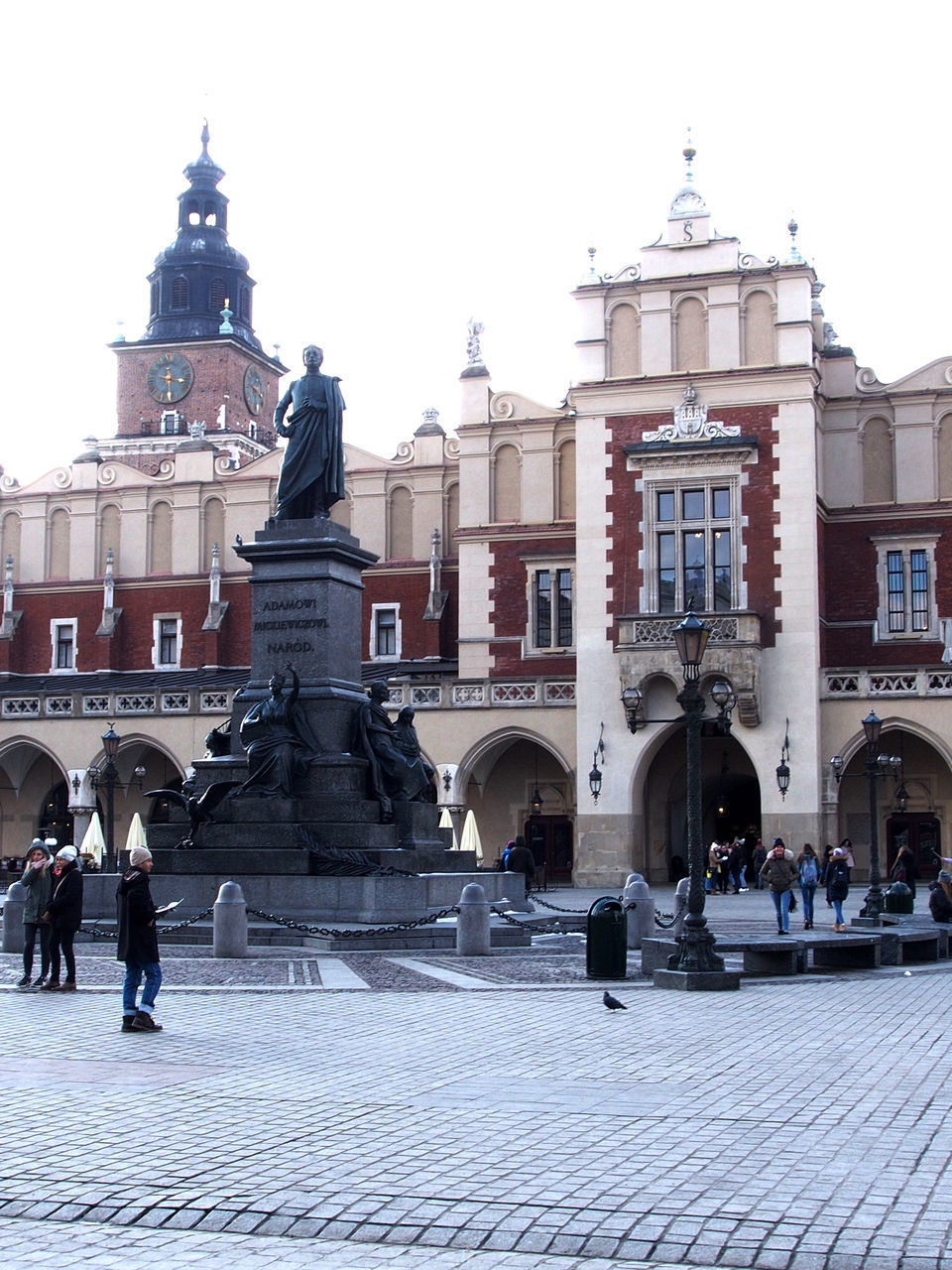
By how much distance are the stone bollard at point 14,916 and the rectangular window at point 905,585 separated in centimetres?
2936

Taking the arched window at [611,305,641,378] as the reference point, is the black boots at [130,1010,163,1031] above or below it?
below

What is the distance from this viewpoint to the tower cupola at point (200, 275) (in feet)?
256

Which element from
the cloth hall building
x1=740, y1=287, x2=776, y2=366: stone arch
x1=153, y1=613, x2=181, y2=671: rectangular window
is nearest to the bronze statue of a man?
the cloth hall building

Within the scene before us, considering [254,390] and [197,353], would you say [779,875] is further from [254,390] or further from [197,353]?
[254,390]

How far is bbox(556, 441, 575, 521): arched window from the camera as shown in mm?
47375

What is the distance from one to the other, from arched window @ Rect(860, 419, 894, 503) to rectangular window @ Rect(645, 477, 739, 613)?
5156 millimetres

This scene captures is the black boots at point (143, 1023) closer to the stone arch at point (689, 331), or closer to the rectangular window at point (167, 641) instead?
the stone arch at point (689, 331)

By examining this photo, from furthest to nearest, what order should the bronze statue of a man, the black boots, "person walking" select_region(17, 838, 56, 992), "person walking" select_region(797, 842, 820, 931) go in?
1. "person walking" select_region(797, 842, 820, 931)
2. the bronze statue of a man
3. "person walking" select_region(17, 838, 56, 992)
4. the black boots

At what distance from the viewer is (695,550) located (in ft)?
141

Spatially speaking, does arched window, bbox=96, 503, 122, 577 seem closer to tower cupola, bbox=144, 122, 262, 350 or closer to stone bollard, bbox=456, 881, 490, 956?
tower cupola, bbox=144, 122, 262, 350

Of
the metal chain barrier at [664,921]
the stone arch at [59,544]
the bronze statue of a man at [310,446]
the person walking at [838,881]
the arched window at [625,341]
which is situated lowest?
the metal chain barrier at [664,921]

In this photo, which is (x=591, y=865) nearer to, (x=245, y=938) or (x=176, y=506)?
(x=176, y=506)

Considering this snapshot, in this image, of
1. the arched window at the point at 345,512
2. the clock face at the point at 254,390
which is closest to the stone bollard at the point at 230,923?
the arched window at the point at 345,512

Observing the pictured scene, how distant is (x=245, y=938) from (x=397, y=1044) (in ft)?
21.7
